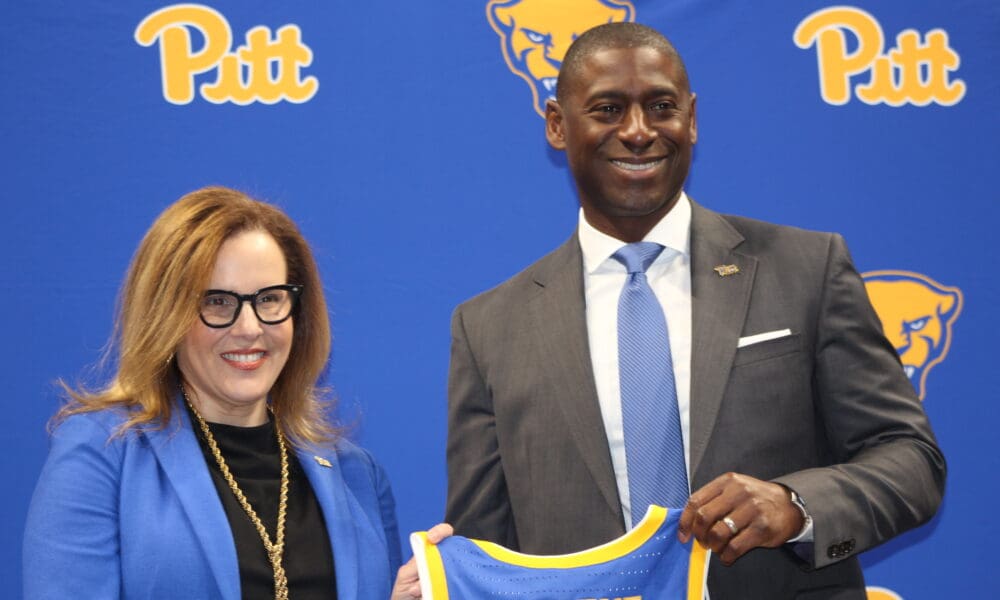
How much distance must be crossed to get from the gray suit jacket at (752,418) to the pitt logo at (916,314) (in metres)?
1.00

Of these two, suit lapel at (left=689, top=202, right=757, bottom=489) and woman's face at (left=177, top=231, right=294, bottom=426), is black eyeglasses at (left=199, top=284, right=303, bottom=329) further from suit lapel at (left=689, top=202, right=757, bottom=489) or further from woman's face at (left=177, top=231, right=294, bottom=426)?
suit lapel at (left=689, top=202, right=757, bottom=489)

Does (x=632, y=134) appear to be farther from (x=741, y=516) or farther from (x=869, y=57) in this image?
(x=869, y=57)

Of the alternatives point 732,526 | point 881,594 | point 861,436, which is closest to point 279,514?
point 732,526

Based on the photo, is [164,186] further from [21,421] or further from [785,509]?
[785,509]

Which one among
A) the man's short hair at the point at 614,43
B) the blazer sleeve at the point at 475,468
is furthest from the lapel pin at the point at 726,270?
the blazer sleeve at the point at 475,468

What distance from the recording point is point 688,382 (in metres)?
1.85

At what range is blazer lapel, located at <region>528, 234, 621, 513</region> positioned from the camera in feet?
5.98

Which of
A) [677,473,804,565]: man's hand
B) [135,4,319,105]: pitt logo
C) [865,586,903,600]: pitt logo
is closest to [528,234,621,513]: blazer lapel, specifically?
[677,473,804,565]: man's hand

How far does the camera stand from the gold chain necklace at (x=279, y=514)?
5.74 ft

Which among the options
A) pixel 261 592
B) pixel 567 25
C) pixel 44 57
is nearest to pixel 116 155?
pixel 44 57

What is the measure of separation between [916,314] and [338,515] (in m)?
1.71

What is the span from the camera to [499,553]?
1761mm

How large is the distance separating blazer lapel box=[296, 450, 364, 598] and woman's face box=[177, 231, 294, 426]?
0.17 meters

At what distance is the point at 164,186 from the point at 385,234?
1.99 feet
